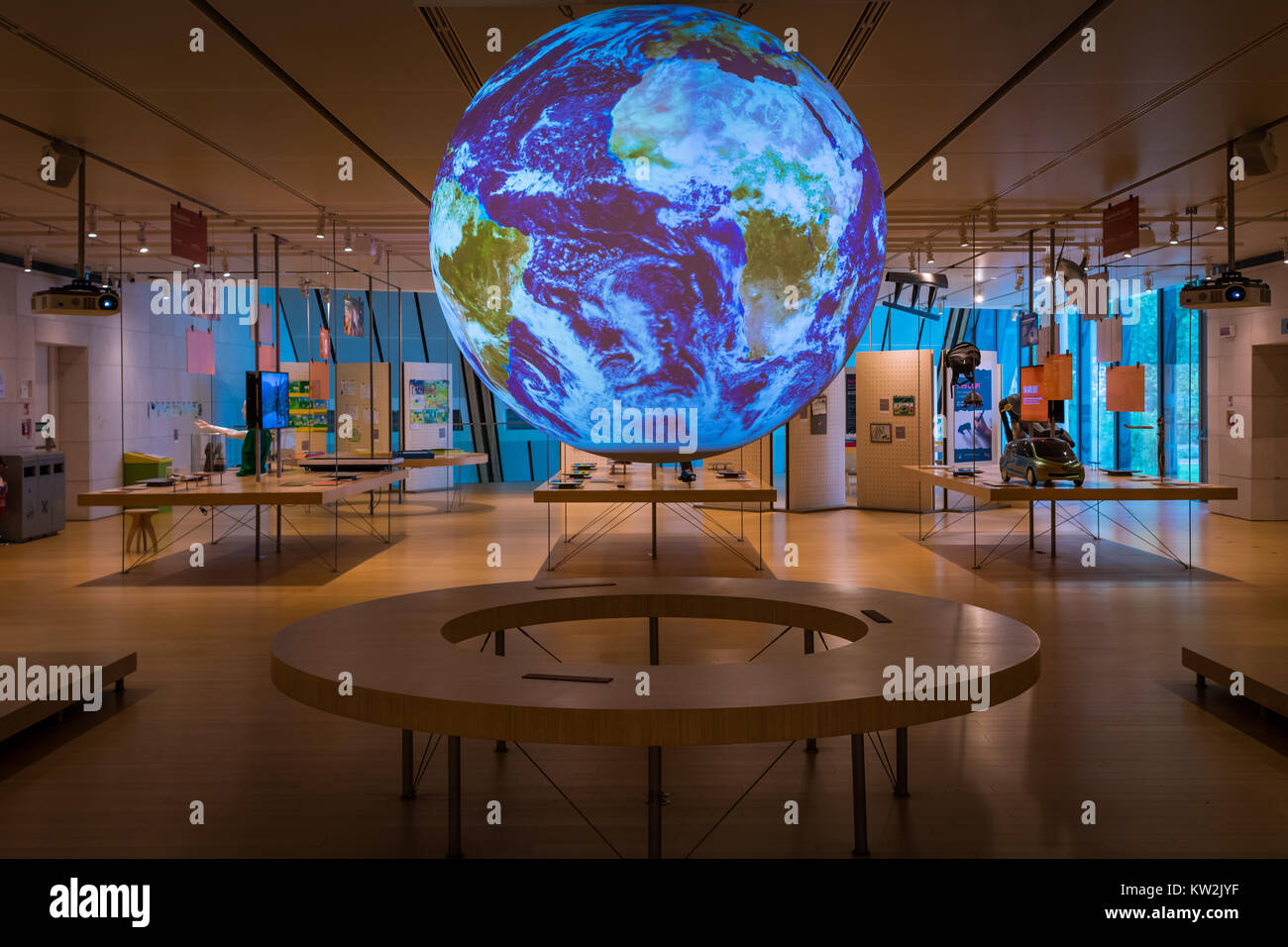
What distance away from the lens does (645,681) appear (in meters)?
3.08

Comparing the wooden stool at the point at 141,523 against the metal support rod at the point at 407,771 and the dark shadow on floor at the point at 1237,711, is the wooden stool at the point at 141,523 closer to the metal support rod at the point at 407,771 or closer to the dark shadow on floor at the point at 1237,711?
the metal support rod at the point at 407,771

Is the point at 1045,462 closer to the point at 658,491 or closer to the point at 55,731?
the point at 658,491

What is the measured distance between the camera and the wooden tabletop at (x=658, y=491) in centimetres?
902

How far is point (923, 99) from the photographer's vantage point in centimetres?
628

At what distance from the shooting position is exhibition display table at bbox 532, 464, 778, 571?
356 inches

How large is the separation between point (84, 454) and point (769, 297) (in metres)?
14.0

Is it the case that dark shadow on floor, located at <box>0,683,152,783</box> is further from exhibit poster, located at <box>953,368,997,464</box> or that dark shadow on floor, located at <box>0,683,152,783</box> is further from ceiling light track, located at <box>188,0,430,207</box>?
exhibit poster, located at <box>953,368,997,464</box>

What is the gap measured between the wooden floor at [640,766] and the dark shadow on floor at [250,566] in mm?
696

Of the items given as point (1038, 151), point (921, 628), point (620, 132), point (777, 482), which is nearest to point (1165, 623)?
point (1038, 151)

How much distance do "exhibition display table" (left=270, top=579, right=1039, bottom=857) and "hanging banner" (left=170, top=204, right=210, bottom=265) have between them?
4.99 m

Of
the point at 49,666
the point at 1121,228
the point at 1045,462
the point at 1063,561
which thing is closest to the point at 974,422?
the point at 1063,561


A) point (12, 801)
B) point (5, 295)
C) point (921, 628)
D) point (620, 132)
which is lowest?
point (12, 801)

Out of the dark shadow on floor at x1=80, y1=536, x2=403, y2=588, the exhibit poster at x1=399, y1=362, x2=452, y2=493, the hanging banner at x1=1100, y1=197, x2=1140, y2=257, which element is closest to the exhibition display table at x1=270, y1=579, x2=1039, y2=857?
the hanging banner at x1=1100, y1=197, x2=1140, y2=257
